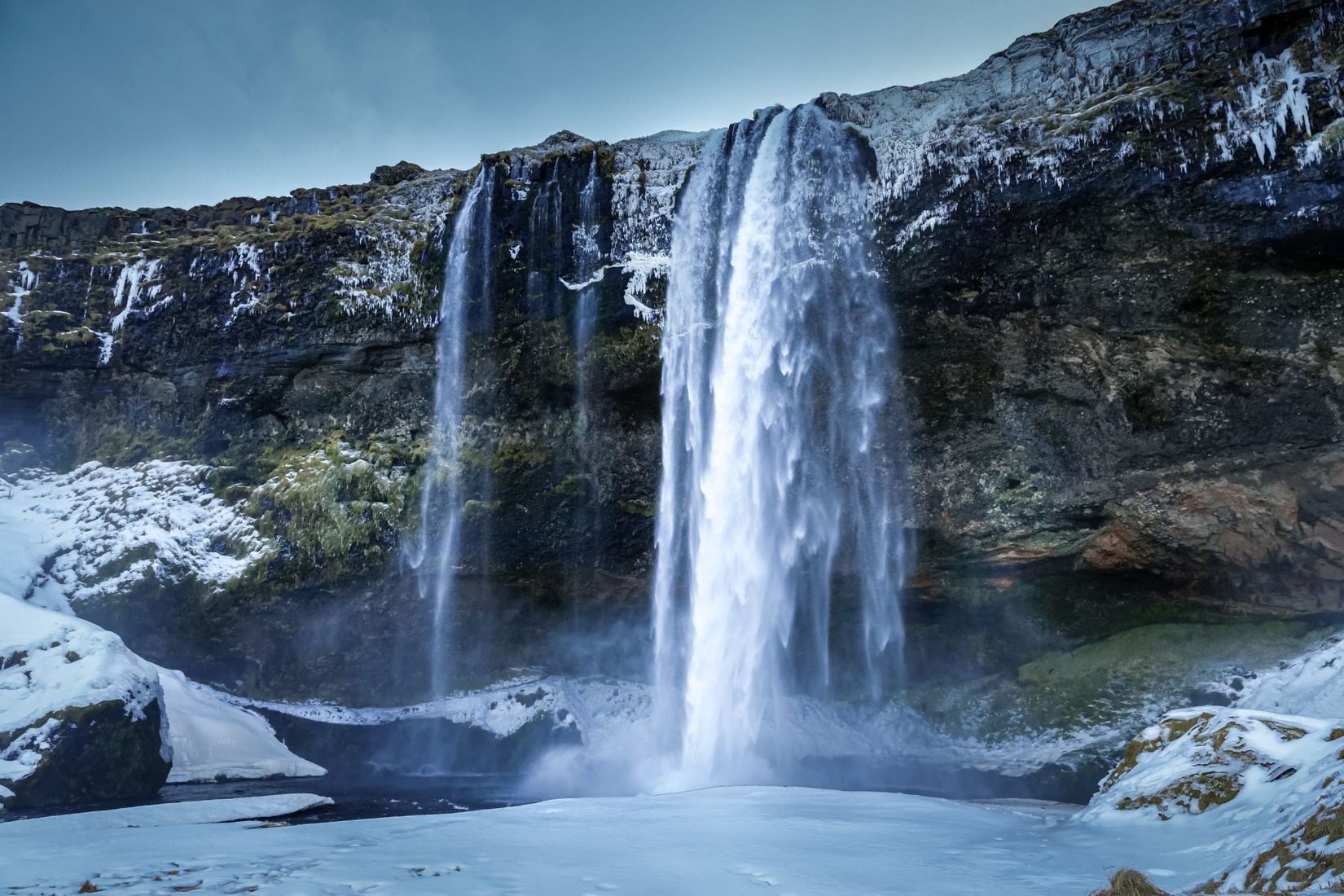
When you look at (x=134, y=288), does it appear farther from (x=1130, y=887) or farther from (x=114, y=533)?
(x=1130, y=887)

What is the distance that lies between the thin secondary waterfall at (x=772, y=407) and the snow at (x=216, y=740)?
28.9 ft

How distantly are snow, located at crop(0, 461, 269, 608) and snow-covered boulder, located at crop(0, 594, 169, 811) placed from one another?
4347 millimetres

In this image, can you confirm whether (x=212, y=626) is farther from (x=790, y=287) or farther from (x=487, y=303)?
(x=790, y=287)

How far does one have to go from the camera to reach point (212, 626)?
2061 centimetres

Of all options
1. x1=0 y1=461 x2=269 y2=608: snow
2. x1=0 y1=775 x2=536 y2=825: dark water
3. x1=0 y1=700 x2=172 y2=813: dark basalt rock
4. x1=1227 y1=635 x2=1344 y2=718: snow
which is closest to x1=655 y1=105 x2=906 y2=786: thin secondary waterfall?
x1=0 y1=775 x2=536 y2=825: dark water

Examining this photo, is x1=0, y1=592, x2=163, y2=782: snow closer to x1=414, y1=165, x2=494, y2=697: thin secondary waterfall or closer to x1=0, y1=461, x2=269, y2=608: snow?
A: x1=0, y1=461, x2=269, y2=608: snow

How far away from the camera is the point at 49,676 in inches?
581

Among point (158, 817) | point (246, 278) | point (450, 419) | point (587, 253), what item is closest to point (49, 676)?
point (158, 817)

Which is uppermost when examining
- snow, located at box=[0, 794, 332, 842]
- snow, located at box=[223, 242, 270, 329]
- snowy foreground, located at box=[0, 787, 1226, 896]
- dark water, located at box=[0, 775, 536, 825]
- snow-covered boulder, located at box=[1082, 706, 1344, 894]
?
snow, located at box=[223, 242, 270, 329]

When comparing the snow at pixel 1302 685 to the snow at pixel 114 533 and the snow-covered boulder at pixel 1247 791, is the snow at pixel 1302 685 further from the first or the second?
the snow at pixel 114 533

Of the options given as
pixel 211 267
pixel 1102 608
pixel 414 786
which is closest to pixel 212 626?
pixel 414 786

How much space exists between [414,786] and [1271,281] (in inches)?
742

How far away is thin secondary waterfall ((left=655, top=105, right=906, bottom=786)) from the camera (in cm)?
1850

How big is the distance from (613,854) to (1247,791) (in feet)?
15.1
